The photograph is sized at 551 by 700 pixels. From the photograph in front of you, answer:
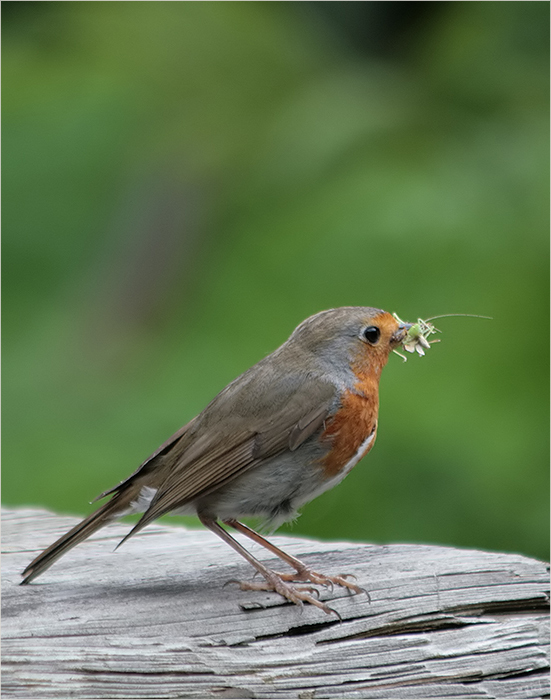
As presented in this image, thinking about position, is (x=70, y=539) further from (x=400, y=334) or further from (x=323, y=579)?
(x=400, y=334)

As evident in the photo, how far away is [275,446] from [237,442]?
0.46ft

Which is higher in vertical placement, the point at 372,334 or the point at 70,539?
the point at 372,334

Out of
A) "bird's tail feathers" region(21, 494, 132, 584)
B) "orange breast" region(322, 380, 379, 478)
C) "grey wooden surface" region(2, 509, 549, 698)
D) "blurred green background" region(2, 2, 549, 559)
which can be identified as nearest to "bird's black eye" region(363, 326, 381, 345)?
"orange breast" region(322, 380, 379, 478)

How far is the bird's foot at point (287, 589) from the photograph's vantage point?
3180mm

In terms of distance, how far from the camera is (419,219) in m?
7.76

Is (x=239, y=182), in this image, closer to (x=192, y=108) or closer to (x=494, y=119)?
(x=192, y=108)

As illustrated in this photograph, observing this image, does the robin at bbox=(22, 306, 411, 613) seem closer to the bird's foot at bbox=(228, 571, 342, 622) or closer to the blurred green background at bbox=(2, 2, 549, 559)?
the bird's foot at bbox=(228, 571, 342, 622)

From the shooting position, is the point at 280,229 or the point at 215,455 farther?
the point at 280,229

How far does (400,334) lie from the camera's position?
371 centimetres

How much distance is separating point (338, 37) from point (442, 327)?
4618 mm

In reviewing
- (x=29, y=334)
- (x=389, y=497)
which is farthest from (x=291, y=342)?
(x=29, y=334)

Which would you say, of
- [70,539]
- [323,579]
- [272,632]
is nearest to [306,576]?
[323,579]

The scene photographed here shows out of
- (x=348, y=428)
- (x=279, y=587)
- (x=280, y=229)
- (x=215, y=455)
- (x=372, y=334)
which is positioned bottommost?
(x=279, y=587)

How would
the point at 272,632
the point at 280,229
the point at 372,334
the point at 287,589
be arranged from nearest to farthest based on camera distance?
the point at 272,632 < the point at 287,589 < the point at 372,334 < the point at 280,229
